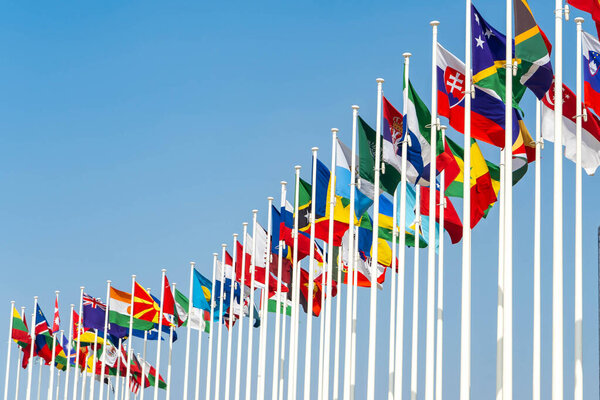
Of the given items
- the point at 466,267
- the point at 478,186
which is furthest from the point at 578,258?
the point at 478,186

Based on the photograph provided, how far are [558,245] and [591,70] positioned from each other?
13.5ft

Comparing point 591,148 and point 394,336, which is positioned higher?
point 591,148

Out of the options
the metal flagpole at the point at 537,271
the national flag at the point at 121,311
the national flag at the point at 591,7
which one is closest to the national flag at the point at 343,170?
the metal flagpole at the point at 537,271

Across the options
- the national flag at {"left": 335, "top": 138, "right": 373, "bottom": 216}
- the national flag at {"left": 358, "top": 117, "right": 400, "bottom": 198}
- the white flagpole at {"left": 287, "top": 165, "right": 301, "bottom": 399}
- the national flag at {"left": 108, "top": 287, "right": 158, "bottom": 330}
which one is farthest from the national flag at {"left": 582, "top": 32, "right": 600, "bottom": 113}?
the national flag at {"left": 108, "top": 287, "right": 158, "bottom": 330}

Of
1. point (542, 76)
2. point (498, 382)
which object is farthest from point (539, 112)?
point (498, 382)

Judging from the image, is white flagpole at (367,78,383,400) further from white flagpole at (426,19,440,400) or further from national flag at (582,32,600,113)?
national flag at (582,32,600,113)

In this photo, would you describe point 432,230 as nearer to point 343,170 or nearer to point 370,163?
point 370,163

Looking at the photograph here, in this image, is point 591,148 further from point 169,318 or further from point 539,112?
point 169,318

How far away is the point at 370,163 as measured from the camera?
1140 inches

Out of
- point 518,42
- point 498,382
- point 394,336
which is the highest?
point 518,42

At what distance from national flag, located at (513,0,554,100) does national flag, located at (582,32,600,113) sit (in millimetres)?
1128

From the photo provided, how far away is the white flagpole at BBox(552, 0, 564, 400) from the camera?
21.4 metres

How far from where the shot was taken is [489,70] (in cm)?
2414

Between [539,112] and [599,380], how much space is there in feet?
177
